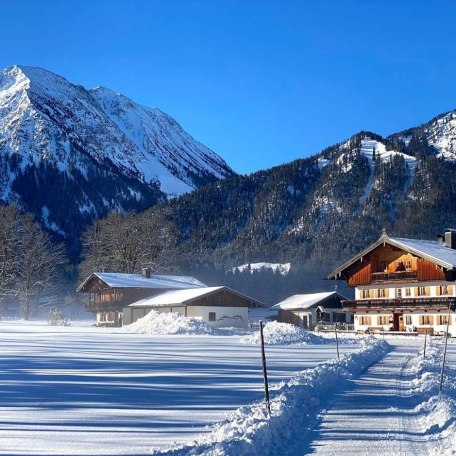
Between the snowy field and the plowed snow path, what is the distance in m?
1.84

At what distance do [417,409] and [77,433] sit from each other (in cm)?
677

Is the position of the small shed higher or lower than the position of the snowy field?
higher

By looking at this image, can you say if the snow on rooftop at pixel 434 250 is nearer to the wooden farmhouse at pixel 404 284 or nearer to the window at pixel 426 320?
the wooden farmhouse at pixel 404 284

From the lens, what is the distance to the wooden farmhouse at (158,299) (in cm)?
5997

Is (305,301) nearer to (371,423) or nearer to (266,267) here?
(371,423)

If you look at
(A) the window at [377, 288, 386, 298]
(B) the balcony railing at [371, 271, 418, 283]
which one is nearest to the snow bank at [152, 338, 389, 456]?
(B) the balcony railing at [371, 271, 418, 283]

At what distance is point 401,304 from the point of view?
56500mm

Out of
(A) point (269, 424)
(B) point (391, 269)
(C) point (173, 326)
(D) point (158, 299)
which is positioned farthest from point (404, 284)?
(A) point (269, 424)

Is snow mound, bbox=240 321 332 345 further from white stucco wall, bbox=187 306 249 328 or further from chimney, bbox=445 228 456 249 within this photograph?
chimney, bbox=445 228 456 249

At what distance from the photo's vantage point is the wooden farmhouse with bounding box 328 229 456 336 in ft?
172

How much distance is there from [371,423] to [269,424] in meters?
2.23

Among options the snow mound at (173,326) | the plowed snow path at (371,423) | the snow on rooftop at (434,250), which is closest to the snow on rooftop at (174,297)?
the snow mound at (173,326)

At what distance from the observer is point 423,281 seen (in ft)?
178

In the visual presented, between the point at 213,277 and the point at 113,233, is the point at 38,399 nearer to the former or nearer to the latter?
the point at 113,233
